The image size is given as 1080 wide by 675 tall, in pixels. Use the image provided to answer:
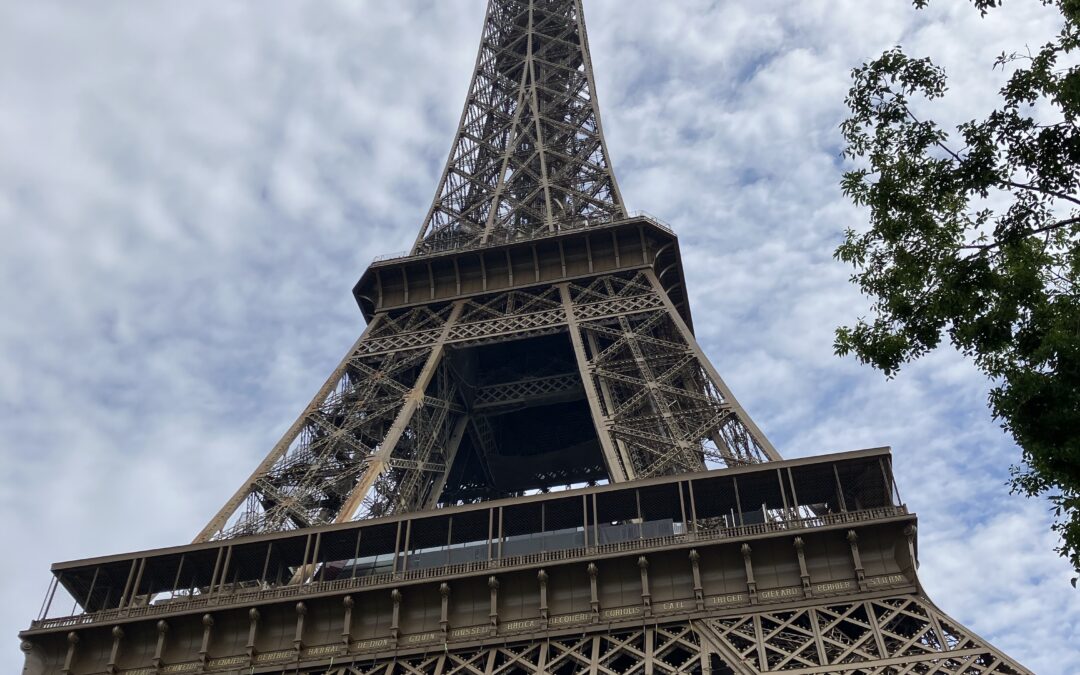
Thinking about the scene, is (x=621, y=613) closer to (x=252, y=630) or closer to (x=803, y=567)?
(x=803, y=567)

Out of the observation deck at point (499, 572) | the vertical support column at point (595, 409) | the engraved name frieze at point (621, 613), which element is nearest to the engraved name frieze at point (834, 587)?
the observation deck at point (499, 572)

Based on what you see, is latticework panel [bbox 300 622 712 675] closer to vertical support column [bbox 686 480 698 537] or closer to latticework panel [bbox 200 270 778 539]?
vertical support column [bbox 686 480 698 537]

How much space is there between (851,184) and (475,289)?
30.5 meters

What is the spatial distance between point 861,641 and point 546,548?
8.93 meters

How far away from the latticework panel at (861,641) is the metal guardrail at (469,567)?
93.0 inches

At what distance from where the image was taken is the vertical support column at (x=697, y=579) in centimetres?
2814

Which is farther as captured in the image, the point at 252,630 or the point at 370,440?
the point at 370,440

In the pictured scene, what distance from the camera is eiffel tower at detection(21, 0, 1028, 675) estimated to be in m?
27.3

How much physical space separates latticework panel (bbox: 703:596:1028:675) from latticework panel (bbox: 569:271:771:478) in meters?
6.07

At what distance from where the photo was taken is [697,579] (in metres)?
28.4

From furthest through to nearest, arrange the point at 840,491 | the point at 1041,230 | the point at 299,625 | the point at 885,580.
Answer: the point at 299,625 → the point at 840,491 → the point at 885,580 → the point at 1041,230

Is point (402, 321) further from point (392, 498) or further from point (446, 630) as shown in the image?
point (446, 630)

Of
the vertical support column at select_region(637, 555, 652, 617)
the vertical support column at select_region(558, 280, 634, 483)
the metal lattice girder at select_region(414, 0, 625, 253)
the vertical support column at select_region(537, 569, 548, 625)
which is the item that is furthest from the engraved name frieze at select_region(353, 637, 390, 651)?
the metal lattice girder at select_region(414, 0, 625, 253)

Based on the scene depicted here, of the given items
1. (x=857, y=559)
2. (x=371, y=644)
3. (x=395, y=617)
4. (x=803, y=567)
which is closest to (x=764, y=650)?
(x=803, y=567)
